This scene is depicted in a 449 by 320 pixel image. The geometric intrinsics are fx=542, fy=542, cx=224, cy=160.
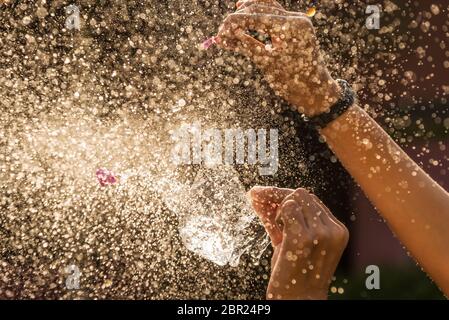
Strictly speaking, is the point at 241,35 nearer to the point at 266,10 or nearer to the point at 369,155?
the point at 266,10

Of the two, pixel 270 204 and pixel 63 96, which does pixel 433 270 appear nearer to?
pixel 270 204

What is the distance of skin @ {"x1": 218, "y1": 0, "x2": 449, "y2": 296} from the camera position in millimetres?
626

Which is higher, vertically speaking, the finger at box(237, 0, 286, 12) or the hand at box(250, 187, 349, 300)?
the finger at box(237, 0, 286, 12)

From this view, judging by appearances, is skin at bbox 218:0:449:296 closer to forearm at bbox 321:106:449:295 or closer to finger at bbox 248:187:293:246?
forearm at bbox 321:106:449:295

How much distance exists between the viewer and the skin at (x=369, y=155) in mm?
626

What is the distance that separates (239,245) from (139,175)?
118 centimetres

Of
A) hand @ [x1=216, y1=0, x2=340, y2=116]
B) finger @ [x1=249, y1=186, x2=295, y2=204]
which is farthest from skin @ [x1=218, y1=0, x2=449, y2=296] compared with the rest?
finger @ [x1=249, y1=186, x2=295, y2=204]

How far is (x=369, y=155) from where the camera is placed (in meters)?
0.63

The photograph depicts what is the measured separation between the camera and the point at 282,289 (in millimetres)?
702

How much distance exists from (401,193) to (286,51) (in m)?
0.21

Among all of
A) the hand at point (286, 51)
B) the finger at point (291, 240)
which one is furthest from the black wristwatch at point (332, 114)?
the finger at point (291, 240)
